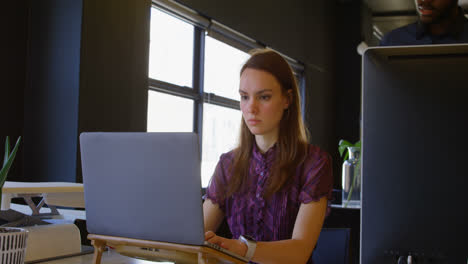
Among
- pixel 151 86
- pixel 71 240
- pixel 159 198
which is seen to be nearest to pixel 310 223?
pixel 159 198

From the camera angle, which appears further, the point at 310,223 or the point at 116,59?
the point at 116,59

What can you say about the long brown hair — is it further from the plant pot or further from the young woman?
the plant pot

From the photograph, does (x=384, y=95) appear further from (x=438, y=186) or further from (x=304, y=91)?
(x=304, y=91)

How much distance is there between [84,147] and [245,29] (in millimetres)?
3731

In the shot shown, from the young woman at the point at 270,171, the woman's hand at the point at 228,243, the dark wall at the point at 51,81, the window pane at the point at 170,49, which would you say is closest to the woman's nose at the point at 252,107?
the young woman at the point at 270,171

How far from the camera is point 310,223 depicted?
1271 millimetres

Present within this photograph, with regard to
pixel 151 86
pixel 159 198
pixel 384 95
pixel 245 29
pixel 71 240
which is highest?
pixel 245 29

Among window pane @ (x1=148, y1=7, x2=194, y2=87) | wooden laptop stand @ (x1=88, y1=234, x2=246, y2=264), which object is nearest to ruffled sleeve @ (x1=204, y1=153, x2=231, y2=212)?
wooden laptop stand @ (x1=88, y1=234, x2=246, y2=264)

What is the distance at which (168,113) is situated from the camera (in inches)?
147

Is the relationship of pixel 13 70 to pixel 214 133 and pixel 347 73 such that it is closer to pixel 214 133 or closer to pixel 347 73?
pixel 214 133

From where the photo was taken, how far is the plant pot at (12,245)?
94 cm

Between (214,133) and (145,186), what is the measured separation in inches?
133

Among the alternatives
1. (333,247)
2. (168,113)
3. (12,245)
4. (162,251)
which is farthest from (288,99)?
(168,113)

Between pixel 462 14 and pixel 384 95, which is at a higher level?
pixel 462 14
